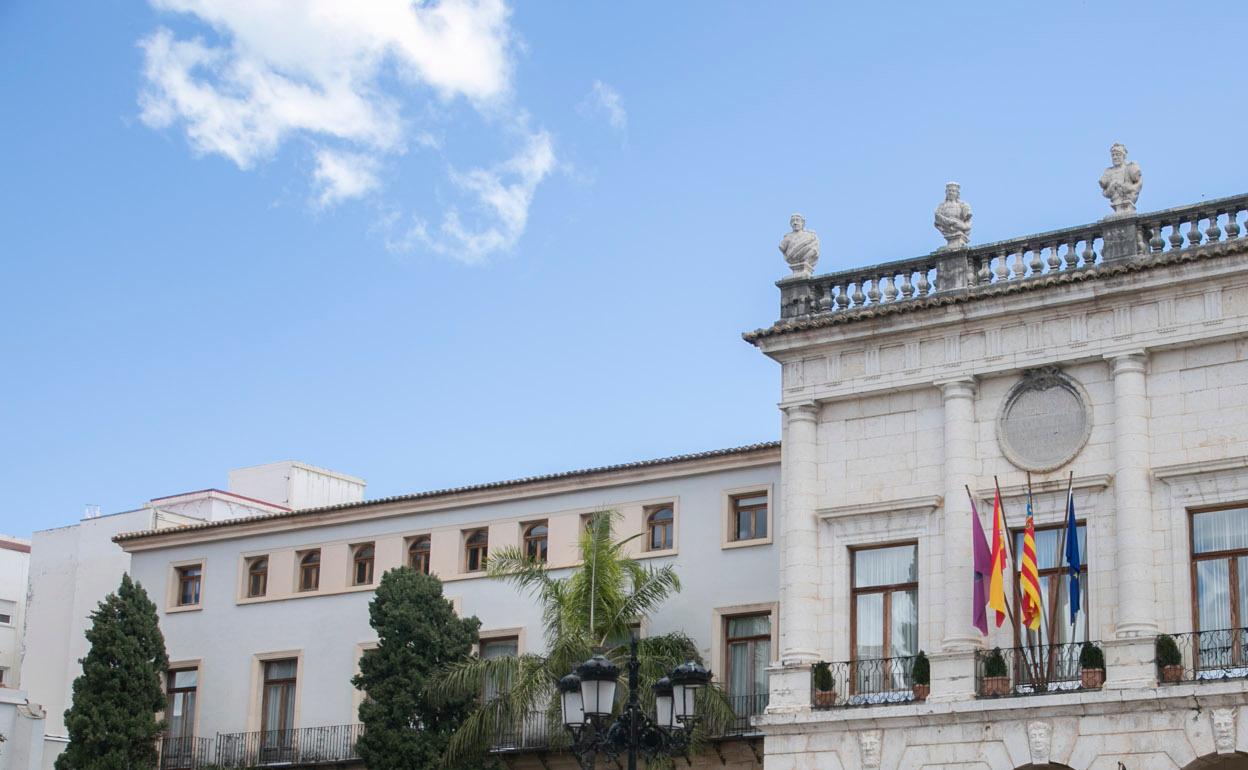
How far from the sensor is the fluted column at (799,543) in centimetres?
3108

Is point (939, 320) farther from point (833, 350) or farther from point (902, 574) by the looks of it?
point (902, 574)

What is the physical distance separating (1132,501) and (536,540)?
14232 mm

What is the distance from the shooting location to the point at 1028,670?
29.2 metres

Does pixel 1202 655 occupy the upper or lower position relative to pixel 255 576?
lower

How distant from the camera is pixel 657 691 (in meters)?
23.8

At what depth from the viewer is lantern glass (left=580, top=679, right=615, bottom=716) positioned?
2231cm

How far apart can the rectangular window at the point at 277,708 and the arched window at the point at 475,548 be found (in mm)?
4382

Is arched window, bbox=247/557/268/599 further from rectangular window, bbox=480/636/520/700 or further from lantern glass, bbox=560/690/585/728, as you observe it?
lantern glass, bbox=560/690/585/728

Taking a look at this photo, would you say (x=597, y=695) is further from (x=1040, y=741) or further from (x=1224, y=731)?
(x=1224, y=731)

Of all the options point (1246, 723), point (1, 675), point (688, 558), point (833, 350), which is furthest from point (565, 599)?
point (1, 675)

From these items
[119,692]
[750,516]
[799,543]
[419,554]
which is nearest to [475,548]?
[419,554]

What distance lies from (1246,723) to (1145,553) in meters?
2.77

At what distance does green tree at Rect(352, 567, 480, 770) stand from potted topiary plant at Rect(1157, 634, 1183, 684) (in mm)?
13594

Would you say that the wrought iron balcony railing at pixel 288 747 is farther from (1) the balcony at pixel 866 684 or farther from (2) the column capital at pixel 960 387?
(2) the column capital at pixel 960 387
